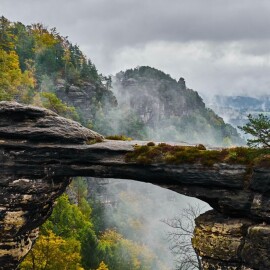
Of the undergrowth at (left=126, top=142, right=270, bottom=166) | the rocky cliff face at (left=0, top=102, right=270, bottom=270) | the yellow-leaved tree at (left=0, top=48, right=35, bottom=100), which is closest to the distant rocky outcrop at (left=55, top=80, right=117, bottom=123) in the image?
the yellow-leaved tree at (left=0, top=48, right=35, bottom=100)

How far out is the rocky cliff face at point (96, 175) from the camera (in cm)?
1897

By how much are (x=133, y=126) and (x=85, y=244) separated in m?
82.4

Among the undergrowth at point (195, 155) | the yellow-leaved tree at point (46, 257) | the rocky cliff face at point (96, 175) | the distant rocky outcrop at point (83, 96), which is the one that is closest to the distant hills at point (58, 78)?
the distant rocky outcrop at point (83, 96)

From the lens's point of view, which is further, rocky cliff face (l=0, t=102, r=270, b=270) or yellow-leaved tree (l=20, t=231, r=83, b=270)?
yellow-leaved tree (l=20, t=231, r=83, b=270)

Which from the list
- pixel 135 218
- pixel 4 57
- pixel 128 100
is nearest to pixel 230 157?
pixel 4 57

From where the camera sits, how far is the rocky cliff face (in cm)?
1897

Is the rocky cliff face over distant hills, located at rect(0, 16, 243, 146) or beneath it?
beneath

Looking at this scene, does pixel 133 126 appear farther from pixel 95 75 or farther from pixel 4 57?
pixel 4 57

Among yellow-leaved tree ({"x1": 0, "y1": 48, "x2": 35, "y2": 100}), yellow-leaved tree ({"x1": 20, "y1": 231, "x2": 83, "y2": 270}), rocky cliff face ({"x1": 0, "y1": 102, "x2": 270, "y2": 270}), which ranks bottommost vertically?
yellow-leaved tree ({"x1": 20, "y1": 231, "x2": 83, "y2": 270})

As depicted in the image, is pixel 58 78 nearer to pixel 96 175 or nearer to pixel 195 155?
pixel 96 175

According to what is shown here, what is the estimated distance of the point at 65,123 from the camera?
2317 centimetres

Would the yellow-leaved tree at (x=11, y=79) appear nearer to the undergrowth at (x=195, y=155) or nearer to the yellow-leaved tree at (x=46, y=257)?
the yellow-leaved tree at (x=46, y=257)

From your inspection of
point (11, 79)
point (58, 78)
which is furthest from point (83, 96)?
point (11, 79)

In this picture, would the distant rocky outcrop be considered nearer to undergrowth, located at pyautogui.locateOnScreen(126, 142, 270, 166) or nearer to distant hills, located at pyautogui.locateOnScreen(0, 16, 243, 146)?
distant hills, located at pyautogui.locateOnScreen(0, 16, 243, 146)
